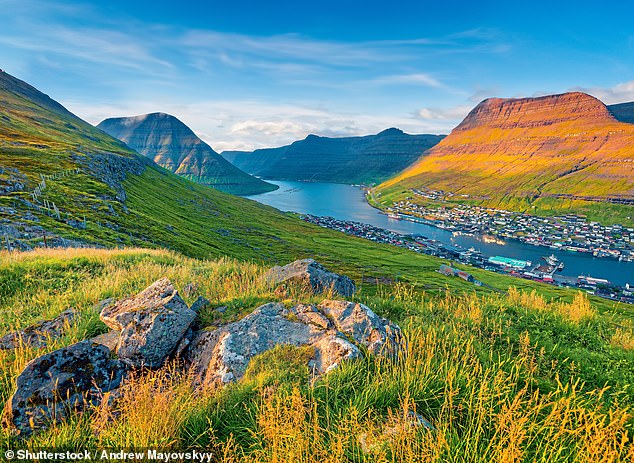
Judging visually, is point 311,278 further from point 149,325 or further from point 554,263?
point 554,263

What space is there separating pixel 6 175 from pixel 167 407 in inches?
2626

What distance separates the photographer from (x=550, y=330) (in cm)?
957

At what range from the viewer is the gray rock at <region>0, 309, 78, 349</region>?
257 inches

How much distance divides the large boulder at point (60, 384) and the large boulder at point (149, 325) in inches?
18.8

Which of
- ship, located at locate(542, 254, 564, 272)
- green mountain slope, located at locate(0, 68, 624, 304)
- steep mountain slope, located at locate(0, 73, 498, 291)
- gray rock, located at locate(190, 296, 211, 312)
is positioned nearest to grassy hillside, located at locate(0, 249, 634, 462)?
gray rock, located at locate(190, 296, 211, 312)

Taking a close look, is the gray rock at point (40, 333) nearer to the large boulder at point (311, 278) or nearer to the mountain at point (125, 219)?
the large boulder at point (311, 278)

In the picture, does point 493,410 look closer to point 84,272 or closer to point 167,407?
point 167,407

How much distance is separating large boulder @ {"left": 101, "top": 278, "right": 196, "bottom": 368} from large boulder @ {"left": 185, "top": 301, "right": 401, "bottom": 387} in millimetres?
550

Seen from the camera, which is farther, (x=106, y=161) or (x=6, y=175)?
(x=106, y=161)

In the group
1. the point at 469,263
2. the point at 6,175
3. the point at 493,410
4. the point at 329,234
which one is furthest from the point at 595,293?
the point at 6,175

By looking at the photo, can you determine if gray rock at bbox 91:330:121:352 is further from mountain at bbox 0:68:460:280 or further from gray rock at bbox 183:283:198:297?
mountain at bbox 0:68:460:280

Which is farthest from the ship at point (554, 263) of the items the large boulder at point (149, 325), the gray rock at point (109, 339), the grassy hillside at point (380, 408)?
the gray rock at point (109, 339)

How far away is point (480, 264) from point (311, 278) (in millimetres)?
135586

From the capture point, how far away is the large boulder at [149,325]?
6.25 meters
